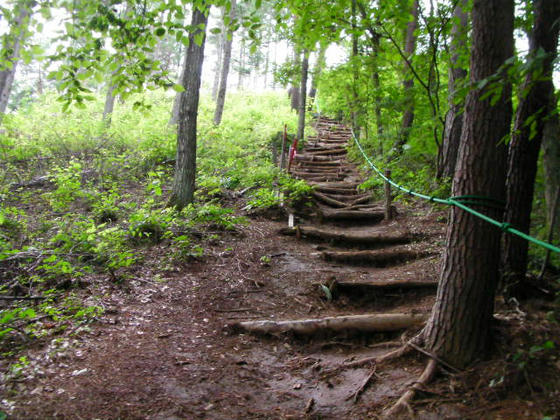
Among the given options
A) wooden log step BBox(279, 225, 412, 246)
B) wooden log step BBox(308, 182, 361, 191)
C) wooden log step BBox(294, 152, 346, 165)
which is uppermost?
wooden log step BBox(294, 152, 346, 165)

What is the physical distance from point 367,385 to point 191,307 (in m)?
2.46

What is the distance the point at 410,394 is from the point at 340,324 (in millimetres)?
1396

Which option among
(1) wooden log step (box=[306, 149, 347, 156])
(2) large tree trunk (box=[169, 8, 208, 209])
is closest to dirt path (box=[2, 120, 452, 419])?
(2) large tree trunk (box=[169, 8, 208, 209])

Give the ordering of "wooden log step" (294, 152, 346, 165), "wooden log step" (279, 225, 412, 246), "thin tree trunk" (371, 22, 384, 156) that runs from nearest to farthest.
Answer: "wooden log step" (279, 225, 412, 246) < "thin tree trunk" (371, 22, 384, 156) < "wooden log step" (294, 152, 346, 165)

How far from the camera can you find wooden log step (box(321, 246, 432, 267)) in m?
5.86

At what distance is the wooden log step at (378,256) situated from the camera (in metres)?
5.86

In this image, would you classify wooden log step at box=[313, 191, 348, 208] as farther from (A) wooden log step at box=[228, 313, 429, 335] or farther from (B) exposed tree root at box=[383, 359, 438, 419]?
(B) exposed tree root at box=[383, 359, 438, 419]

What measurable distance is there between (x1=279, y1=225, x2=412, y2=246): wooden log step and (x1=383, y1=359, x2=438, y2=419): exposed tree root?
3699 millimetres

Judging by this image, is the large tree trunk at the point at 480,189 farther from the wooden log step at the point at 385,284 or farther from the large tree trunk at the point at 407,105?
the large tree trunk at the point at 407,105

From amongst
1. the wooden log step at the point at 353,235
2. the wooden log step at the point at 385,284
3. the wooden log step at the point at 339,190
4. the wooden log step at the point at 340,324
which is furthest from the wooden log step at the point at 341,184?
the wooden log step at the point at 340,324

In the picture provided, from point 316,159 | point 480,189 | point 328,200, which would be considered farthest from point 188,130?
point 316,159

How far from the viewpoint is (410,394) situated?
8.89 feet

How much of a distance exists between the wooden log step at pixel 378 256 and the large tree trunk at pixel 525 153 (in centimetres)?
244

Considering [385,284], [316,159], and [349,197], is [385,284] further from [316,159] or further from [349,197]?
[316,159]
